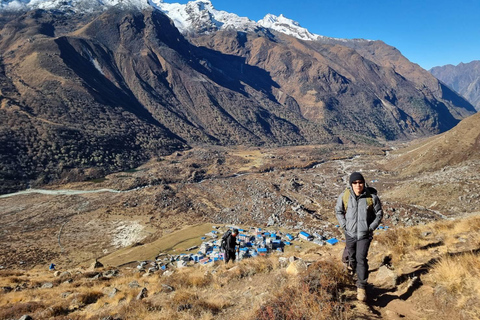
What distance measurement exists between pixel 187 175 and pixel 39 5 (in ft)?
652

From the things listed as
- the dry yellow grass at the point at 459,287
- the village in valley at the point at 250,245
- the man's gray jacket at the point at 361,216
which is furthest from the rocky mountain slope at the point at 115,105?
the dry yellow grass at the point at 459,287

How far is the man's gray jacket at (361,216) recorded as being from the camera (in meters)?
5.39

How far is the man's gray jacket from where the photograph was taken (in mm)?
5395

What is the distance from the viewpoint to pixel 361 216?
17.8ft

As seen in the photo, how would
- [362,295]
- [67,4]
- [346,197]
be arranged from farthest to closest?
[67,4] → [346,197] → [362,295]

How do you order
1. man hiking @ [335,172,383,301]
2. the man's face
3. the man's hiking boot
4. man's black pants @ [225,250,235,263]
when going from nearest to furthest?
1. the man's hiking boot
2. man hiking @ [335,172,383,301]
3. the man's face
4. man's black pants @ [225,250,235,263]

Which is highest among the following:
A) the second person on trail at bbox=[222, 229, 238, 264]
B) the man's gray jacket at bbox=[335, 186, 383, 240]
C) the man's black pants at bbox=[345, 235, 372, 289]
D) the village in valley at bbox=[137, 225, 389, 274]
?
the man's gray jacket at bbox=[335, 186, 383, 240]

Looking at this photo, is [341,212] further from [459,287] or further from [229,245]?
[229,245]

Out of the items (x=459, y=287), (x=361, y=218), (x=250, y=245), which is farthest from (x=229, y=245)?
(x=250, y=245)

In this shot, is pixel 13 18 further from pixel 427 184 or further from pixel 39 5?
pixel 427 184

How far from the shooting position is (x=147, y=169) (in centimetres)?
7925

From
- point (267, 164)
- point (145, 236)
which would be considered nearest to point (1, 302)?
point (145, 236)

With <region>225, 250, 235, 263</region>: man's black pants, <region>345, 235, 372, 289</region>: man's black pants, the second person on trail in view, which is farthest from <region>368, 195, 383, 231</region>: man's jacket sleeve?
<region>225, 250, 235, 263</region>: man's black pants

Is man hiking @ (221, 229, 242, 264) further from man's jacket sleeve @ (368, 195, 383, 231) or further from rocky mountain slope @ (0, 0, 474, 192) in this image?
rocky mountain slope @ (0, 0, 474, 192)
